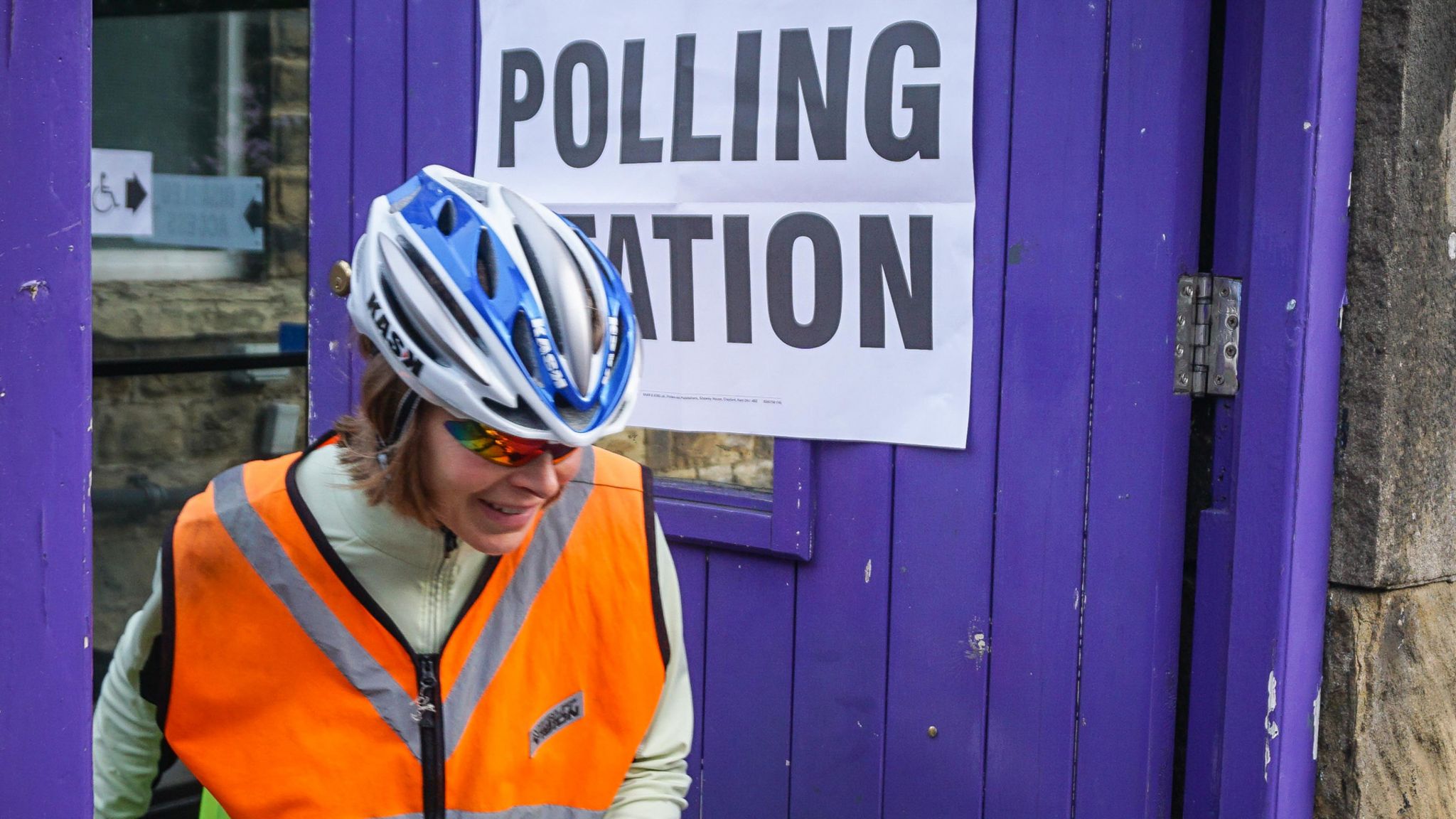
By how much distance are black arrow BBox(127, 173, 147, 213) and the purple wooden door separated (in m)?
2.72

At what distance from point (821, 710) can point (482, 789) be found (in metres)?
1.17

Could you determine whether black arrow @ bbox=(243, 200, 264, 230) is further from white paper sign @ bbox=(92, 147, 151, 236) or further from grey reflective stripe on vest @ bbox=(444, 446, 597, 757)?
grey reflective stripe on vest @ bbox=(444, 446, 597, 757)

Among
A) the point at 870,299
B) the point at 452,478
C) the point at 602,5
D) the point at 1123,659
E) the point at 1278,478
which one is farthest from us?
the point at 602,5

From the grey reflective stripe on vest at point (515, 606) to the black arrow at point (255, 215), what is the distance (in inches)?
130

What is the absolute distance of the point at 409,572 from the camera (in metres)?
1.75

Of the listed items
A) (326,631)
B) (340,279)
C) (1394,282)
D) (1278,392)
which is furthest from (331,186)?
(1394,282)

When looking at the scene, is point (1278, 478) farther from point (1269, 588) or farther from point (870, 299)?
point (870, 299)

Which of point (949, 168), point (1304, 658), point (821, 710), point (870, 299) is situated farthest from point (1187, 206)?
point (821, 710)

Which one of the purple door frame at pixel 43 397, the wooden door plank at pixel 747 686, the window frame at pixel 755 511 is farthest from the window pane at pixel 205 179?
the purple door frame at pixel 43 397

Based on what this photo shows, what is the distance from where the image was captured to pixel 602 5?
9.70ft

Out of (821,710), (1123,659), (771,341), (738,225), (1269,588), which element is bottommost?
(821,710)

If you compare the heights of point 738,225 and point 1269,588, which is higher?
point 738,225

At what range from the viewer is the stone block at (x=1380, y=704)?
2334mm

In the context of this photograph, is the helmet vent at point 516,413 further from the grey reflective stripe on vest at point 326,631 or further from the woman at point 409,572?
the grey reflective stripe on vest at point 326,631
